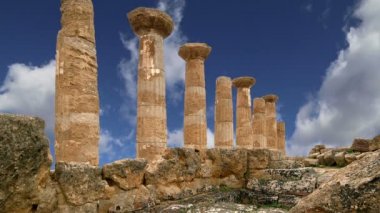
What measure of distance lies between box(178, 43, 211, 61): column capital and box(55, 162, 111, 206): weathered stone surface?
48.3 ft

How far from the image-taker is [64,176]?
5.39 metres

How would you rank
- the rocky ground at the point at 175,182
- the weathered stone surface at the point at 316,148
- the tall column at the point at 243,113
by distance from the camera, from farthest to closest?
the weathered stone surface at the point at 316,148 → the tall column at the point at 243,113 → the rocky ground at the point at 175,182

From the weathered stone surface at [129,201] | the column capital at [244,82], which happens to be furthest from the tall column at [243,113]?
the weathered stone surface at [129,201]

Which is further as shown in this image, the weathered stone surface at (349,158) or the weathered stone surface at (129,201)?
the weathered stone surface at (349,158)

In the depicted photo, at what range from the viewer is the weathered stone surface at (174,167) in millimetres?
7336

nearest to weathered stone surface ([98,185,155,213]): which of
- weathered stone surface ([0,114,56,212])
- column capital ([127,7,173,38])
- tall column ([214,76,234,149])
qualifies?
weathered stone surface ([0,114,56,212])

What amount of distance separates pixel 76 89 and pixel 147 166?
507 cm

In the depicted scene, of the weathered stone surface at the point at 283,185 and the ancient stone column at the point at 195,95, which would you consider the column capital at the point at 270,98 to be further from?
the weathered stone surface at the point at 283,185

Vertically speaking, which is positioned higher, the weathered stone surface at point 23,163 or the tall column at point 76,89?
the tall column at point 76,89

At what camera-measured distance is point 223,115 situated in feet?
76.9

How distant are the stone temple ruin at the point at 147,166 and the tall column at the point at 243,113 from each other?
6.71 metres

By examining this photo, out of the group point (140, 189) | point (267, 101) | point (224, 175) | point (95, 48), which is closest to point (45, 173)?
point (140, 189)

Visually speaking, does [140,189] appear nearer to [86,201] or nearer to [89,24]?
[86,201]

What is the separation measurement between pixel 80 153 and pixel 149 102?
4.48 meters
